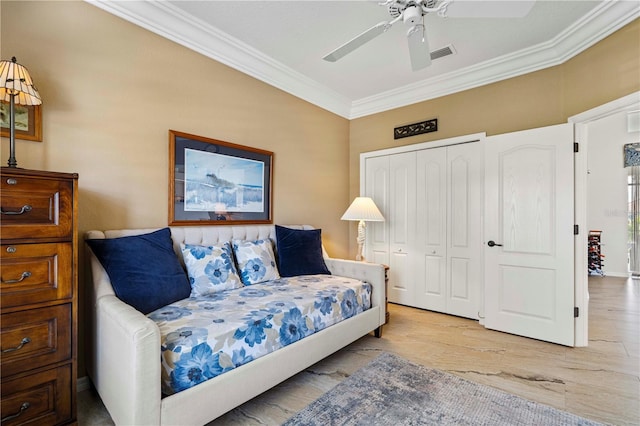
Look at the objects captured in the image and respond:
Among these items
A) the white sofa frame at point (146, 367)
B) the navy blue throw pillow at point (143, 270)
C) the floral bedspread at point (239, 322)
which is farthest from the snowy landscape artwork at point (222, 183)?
the floral bedspread at point (239, 322)

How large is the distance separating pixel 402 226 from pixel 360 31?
7.68ft

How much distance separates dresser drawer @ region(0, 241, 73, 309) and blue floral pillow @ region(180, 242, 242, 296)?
78 cm

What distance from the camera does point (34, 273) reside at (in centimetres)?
140

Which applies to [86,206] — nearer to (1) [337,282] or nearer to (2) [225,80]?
(2) [225,80]

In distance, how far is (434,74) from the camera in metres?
3.47

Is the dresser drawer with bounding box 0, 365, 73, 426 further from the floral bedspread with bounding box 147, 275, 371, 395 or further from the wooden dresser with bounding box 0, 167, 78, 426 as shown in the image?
the floral bedspread with bounding box 147, 275, 371, 395

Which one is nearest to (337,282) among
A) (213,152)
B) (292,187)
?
(292,187)

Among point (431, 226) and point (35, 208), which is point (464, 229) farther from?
point (35, 208)

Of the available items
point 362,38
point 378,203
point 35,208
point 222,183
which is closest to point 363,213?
point 378,203

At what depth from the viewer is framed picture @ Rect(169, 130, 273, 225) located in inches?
98.3

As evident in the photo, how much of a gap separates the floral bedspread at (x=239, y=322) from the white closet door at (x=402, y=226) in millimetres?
1464

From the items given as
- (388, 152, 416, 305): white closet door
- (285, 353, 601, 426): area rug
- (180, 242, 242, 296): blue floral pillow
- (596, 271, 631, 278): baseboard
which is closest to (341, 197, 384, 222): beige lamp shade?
(388, 152, 416, 305): white closet door

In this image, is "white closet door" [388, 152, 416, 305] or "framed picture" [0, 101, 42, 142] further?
"white closet door" [388, 152, 416, 305]

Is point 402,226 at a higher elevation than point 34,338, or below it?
higher
